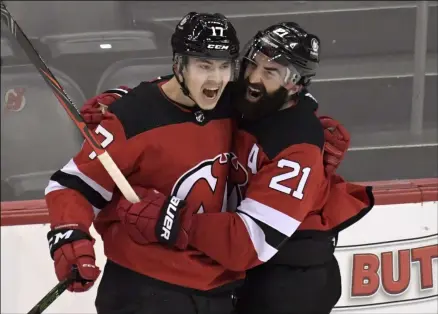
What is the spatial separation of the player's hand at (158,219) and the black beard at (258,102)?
0.24m

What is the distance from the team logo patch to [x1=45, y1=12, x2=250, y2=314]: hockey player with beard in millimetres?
1233

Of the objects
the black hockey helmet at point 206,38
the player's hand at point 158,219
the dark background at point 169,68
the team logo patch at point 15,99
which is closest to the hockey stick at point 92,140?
the player's hand at point 158,219

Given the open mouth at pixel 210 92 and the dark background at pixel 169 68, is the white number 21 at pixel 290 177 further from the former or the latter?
the dark background at pixel 169 68

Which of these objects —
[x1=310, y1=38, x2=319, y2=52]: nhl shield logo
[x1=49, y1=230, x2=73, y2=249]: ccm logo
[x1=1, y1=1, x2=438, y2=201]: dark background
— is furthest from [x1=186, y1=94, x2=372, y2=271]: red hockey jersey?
[x1=1, y1=1, x2=438, y2=201]: dark background

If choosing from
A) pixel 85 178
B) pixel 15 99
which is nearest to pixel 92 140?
pixel 85 178

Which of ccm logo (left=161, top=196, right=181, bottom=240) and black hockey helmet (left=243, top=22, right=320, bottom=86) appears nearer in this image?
ccm logo (left=161, top=196, right=181, bottom=240)

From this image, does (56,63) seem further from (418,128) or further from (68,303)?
(418,128)

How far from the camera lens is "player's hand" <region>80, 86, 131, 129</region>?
1448 mm

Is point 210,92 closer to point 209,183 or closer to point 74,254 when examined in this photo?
point 209,183

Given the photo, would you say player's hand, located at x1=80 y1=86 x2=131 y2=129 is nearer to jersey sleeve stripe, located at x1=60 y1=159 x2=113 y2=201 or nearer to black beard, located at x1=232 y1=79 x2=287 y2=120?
jersey sleeve stripe, located at x1=60 y1=159 x2=113 y2=201

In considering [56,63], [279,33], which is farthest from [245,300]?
[56,63]

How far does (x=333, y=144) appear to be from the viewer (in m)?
1.58

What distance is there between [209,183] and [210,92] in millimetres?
190

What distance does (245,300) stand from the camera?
1606 millimetres
